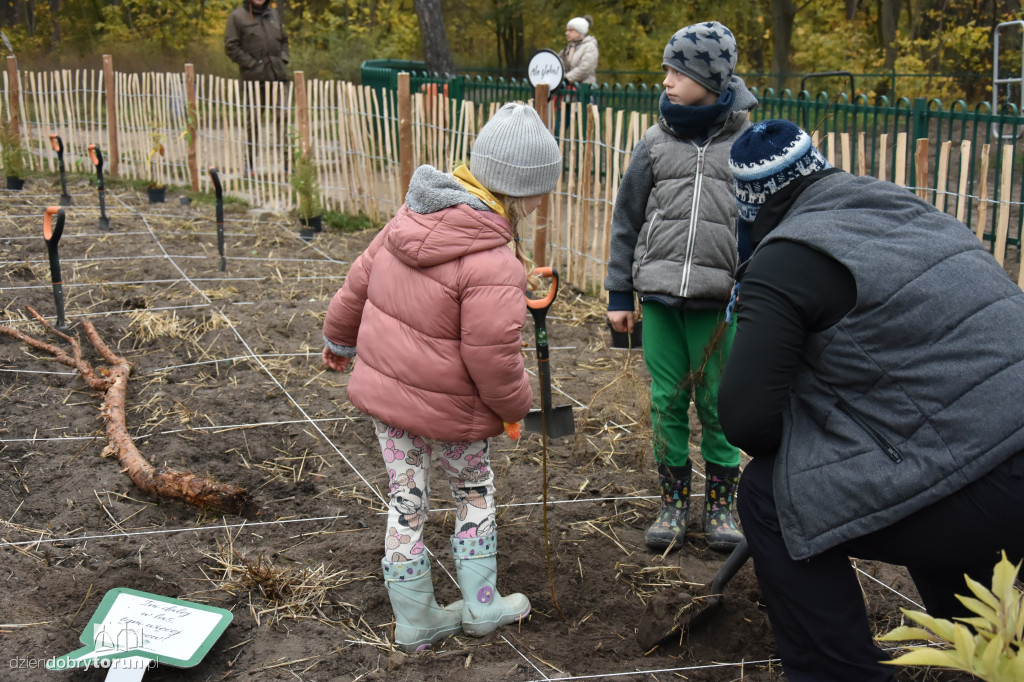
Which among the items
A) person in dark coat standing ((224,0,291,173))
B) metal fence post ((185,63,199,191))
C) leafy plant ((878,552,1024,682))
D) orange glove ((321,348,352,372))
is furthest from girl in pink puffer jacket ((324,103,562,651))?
person in dark coat standing ((224,0,291,173))

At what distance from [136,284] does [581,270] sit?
3008 mm

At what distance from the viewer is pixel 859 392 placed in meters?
1.94

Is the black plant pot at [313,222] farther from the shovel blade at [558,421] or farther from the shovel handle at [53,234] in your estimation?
the shovel blade at [558,421]

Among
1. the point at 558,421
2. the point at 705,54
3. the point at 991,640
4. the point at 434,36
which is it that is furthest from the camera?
the point at 434,36

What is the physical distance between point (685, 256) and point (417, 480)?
1126 mm

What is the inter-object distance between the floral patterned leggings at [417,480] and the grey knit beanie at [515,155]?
0.70m

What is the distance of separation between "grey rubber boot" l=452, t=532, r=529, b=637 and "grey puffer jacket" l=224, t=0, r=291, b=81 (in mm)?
9584

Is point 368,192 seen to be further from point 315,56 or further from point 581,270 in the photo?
point 315,56

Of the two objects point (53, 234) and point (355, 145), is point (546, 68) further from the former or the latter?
point (53, 234)

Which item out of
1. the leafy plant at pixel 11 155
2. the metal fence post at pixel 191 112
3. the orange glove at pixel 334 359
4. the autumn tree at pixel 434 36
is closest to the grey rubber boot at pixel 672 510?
the orange glove at pixel 334 359

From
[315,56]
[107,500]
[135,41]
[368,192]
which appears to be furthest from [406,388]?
[135,41]

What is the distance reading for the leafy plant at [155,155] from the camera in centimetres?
996

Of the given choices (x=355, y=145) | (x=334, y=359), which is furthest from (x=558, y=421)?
(x=355, y=145)

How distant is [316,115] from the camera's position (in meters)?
8.92
